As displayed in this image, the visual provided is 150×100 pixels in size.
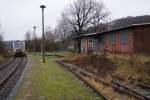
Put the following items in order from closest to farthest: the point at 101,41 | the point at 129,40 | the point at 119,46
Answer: the point at 129,40, the point at 119,46, the point at 101,41

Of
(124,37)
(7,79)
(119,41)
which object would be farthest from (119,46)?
(7,79)

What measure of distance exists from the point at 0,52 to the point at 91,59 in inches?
1112

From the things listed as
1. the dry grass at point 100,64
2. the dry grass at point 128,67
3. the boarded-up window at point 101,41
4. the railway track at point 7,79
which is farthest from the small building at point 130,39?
the railway track at point 7,79

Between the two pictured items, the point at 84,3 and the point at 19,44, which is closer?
the point at 19,44

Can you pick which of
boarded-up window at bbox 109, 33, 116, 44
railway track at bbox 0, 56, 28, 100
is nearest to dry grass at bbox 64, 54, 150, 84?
railway track at bbox 0, 56, 28, 100

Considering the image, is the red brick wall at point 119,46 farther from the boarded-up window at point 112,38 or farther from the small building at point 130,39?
the boarded-up window at point 112,38

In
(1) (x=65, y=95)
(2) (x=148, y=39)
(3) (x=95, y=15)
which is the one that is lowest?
(1) (x=65, y=95)

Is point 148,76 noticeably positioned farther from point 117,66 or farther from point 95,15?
point 95,15

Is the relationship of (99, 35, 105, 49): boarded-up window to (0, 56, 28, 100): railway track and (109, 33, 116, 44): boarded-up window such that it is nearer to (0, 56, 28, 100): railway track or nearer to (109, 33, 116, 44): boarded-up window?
(109, 33, 116, 44): boarded-up window

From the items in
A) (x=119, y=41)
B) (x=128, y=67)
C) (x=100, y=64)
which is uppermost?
(x=119, y=41)

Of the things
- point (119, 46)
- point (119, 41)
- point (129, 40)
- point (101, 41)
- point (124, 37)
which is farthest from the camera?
point (101, 41)

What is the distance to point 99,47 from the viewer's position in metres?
45.9

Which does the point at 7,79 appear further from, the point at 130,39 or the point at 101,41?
the point at 101,41

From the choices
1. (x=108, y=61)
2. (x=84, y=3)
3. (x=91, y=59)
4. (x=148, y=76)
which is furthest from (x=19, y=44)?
(x=148, y=76)
